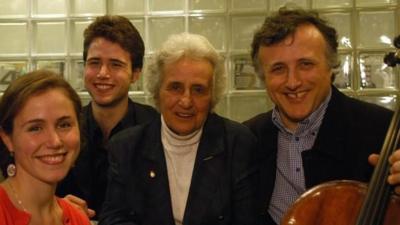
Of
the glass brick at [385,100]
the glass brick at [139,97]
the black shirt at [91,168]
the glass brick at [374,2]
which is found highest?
the glass brick at [374,2]

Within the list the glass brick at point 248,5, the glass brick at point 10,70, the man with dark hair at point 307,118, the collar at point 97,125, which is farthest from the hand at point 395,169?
the glass brick at point 10,70

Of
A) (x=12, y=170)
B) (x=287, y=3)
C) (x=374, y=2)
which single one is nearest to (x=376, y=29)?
(x=374, y=2)

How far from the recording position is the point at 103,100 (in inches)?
74.4

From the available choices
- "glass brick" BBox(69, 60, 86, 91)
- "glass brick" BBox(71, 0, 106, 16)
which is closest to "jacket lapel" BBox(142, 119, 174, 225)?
"glass brick" BBox(69, 60, 86, 91)

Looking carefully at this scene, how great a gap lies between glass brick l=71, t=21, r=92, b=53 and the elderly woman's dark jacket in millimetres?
888

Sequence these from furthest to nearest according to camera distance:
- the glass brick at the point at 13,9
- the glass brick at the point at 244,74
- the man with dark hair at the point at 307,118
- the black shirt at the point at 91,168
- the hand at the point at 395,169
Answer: the glass brick at the point at 13,9
the glass brick at the point at 244,74
the black shirt at the point at 91,168
the man with dark hair at the point at 307,118
the hand at the point at 395,169

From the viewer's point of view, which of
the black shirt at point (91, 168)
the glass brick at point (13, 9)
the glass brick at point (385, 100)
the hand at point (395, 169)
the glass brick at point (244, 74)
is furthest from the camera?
the glass brick at point (13, 9)

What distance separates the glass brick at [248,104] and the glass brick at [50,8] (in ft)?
2.75

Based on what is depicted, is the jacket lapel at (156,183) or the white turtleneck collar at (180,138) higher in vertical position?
the white turtleneck collar at (180,138)

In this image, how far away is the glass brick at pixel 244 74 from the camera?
229 cm

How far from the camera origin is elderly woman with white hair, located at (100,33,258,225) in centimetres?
152

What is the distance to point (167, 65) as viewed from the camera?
5.23 feet

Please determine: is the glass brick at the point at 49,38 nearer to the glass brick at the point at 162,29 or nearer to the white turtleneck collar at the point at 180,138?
the glass brick at the point at 162,29

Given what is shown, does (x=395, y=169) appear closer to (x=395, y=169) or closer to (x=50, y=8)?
(x=395, y=169)
